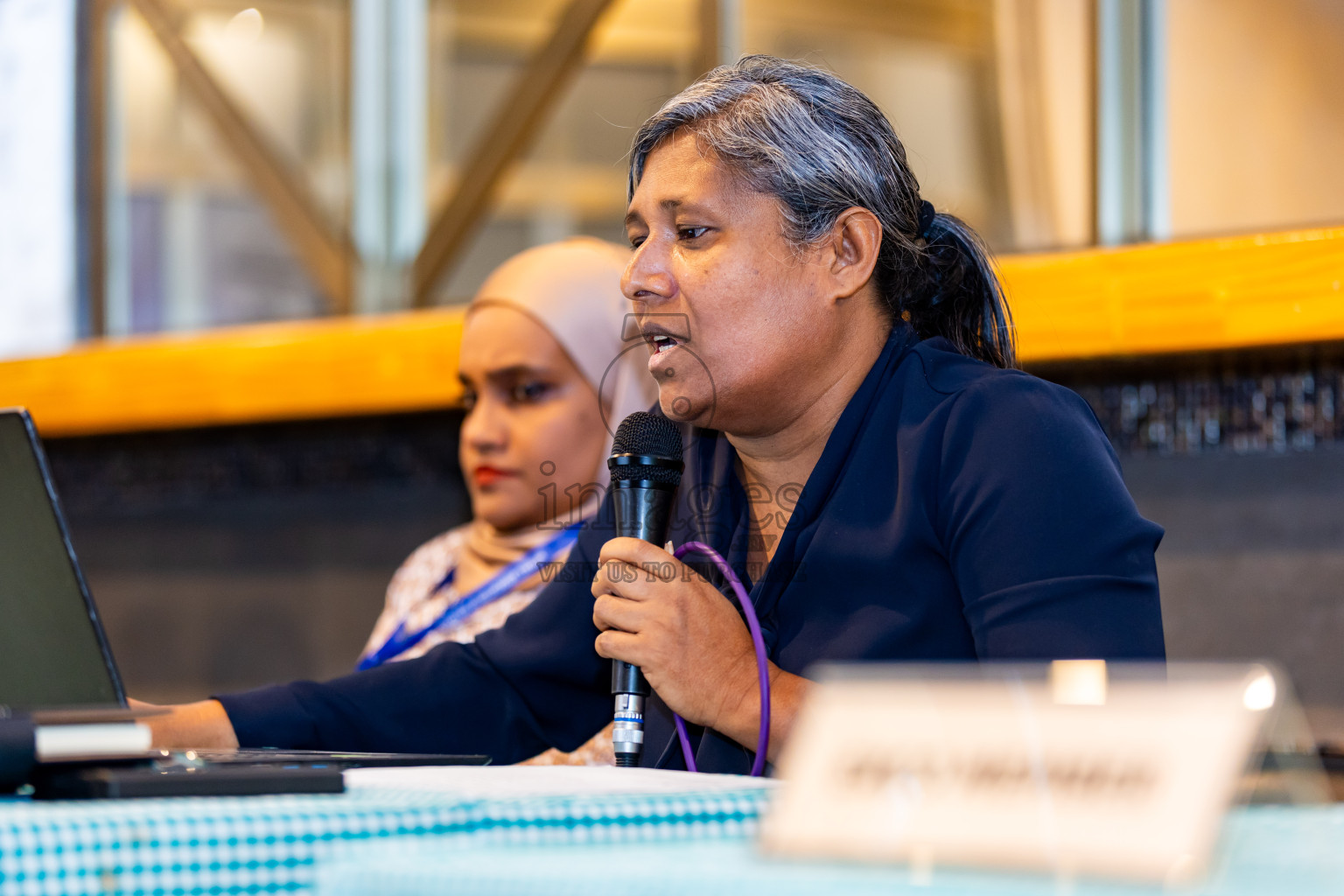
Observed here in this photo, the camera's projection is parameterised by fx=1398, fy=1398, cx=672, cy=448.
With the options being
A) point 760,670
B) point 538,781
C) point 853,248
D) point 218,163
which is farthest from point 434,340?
point 538,781

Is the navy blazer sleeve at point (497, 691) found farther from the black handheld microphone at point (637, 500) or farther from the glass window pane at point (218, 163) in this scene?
the glass window pane at point (218, 163)

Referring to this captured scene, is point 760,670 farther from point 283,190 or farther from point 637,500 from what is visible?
point 283,190

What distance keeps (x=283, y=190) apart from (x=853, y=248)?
194 cm

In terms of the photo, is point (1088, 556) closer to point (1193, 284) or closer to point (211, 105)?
point (1193, 284)

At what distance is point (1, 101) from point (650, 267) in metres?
2.49

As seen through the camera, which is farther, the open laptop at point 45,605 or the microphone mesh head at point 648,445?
the microphone mesh head at point 648,445

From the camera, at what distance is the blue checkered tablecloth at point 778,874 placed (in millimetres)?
444

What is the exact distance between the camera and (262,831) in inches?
23.6

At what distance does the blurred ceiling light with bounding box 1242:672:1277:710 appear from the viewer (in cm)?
47

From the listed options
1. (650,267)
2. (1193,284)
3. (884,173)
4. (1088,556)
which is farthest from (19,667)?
(1193,284)

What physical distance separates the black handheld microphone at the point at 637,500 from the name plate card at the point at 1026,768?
0.63 meters

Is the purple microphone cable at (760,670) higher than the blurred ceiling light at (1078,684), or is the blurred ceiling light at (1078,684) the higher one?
the blurred ceiling light at (1078,684)

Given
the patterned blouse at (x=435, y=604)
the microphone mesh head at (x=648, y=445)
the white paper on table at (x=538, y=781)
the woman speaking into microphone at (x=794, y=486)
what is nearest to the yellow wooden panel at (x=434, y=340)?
the patterned blouse at (x=435, y=604)

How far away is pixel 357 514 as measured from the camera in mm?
2746
